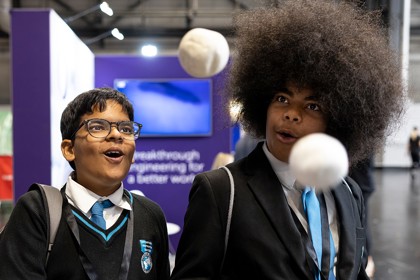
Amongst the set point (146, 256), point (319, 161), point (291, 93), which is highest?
point (291, 93)

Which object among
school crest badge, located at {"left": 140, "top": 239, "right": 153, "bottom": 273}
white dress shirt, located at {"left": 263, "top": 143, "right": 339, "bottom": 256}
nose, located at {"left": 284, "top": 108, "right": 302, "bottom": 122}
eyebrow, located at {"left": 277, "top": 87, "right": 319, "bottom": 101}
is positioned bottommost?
school crest badge, located at {"left": 140, "top": 239, "right": 153, "bottom": 273}

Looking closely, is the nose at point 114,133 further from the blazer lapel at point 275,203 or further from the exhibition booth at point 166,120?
the exhibition booth at point 166,120

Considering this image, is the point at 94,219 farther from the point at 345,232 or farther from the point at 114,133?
the point at 345,232

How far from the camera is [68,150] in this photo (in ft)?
4.94

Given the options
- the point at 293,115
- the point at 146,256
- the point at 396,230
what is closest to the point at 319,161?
the point at 293,115

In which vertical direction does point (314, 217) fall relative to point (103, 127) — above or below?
below

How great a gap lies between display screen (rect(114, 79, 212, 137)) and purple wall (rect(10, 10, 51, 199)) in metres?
1.59

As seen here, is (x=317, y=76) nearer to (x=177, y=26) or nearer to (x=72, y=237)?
(x=72, y=237)

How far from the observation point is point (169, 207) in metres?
4.73

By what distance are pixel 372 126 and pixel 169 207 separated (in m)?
3.56

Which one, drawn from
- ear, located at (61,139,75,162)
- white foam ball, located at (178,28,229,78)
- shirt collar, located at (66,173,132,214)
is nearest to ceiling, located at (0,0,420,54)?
white foam ball, located at (178,28,229,78)

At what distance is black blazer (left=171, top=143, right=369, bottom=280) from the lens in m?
1.14

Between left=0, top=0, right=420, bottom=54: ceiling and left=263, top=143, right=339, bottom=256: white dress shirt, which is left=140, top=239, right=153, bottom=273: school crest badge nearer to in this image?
left=263, top=143, right=339, bottom=256: white dress shirt

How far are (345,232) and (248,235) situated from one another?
0.28 m
